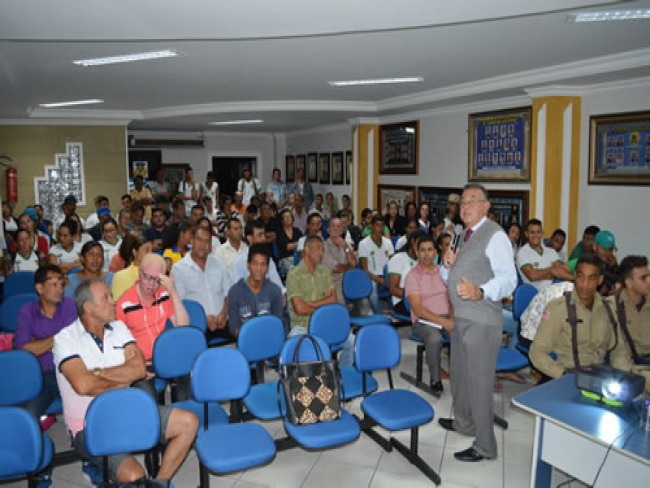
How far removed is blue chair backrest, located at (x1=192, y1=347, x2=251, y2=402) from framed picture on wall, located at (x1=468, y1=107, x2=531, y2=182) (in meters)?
5.92

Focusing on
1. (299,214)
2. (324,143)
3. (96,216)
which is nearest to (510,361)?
(299,214)

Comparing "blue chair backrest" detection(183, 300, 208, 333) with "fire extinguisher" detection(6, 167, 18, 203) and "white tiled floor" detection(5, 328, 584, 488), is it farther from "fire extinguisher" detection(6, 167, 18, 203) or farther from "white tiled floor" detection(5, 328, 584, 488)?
"fire extinguisher" detection(6, 167, 18, 203)

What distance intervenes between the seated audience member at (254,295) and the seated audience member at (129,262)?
0.83 meters

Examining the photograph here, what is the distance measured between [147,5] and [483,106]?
617 cm

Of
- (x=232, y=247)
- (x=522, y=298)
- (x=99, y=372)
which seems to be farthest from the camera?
(x=232, y=247)

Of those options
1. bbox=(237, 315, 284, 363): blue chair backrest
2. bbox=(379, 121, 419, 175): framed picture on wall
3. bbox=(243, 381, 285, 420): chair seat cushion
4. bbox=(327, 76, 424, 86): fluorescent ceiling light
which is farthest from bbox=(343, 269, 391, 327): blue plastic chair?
bbox=(379, 121, 419, 175): framed picture on wall

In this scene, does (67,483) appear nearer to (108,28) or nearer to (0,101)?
(108,28)

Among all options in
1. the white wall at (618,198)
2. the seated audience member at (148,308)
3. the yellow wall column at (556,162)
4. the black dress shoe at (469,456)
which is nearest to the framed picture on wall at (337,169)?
the yellow wall column at (556,162)

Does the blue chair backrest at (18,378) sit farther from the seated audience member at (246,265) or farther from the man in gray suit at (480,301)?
the man in gray suit at (480,301)

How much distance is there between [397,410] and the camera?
3416mm

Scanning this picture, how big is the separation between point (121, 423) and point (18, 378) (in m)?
0.94

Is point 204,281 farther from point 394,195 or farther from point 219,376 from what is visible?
point 394,195

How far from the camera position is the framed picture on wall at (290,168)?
53.4ft

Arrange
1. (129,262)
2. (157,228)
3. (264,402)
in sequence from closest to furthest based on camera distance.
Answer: (264,402) → (129,262) → (157,228)
